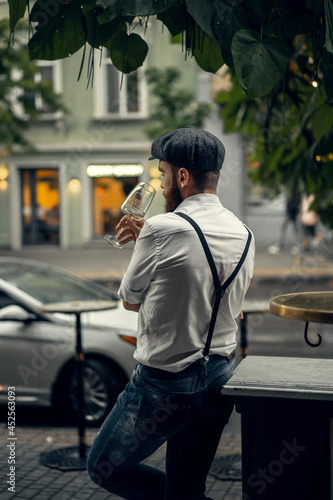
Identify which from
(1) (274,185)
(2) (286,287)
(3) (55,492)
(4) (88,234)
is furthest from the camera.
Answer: (4) (88,234)

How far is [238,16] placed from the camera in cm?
240

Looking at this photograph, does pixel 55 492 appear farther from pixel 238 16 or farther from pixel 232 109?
pixel 238 16

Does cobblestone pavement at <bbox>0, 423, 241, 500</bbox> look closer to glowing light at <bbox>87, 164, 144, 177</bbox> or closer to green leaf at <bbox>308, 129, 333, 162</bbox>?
green leaf at <bbox>308, 129, 333, 162</bbox>

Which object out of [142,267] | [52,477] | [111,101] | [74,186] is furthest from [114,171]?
[142,267]

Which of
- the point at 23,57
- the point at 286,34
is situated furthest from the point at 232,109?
the point at 23,57

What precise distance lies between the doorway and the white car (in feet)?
63.6

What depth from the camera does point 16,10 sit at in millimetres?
2381

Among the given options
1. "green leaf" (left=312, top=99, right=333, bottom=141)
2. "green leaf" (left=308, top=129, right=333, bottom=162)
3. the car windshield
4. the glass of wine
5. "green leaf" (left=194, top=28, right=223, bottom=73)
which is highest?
"green leaf" (left=194, top=28, right=223, bottom=73)

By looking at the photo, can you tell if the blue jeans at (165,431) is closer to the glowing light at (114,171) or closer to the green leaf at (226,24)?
the green leaf at (226,24)

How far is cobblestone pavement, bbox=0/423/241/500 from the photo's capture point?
4383 mm

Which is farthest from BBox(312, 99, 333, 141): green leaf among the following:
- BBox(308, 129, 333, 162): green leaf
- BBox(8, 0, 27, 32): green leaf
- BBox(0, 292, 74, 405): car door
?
BBox(0, 292, 74, 405): car door

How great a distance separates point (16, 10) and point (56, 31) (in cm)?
17

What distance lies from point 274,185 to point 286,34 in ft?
10.1

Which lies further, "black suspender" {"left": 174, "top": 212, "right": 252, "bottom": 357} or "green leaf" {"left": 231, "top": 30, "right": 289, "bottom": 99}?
"black suspender" {"left": 174, "top": 212, "right": 252, "bottom": 357}
